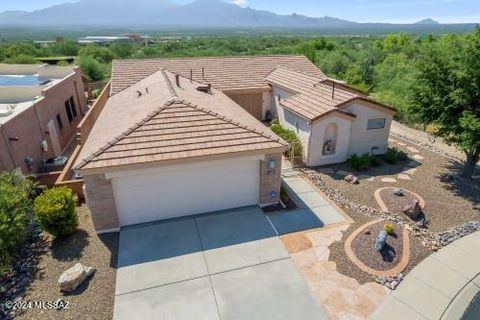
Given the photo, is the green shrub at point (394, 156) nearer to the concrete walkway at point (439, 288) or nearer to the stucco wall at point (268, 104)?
the concrete walkway at point (439, 288)

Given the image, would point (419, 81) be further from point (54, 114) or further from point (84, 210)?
point (54, 114)

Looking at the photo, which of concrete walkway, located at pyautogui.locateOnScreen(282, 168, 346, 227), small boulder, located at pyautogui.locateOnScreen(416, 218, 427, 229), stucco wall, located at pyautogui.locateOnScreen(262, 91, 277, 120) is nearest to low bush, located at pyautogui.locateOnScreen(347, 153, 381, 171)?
concrete walkway, located at pyautogui.locateOnScreen(282, 168, 346, 227)

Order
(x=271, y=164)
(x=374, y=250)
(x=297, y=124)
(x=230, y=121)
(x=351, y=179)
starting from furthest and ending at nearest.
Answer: (x=297, y=124), (x=351, y=179), (x=230, y=121), (x=271, y=164), (x=374, y=250)

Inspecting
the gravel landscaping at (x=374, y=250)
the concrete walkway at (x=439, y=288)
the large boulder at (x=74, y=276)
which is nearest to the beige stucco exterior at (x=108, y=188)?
the large boulder at (x=74, y=276)

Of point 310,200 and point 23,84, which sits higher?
point 23,84

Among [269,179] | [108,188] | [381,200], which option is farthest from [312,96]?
[108,188]

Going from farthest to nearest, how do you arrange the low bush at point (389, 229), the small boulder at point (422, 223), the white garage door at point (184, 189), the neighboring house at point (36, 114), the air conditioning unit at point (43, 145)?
1. the air conditioning unit at point (43, 145)
2. the neighboring house at point (36, 114)
3. the small boulder at point (422, 223)
4. the white garage door at point (184, 189)
5. the low bush at point (389, 229)

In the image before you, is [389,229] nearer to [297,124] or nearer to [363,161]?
[363,161]
